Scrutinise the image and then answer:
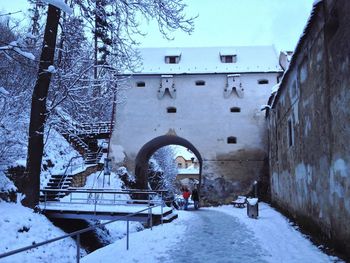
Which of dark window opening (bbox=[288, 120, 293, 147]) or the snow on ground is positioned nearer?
the snow on ground

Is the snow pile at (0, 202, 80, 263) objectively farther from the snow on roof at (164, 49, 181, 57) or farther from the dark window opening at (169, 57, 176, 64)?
the snow on roof at (164, 49, 181, 57)

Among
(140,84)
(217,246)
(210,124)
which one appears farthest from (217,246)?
(140,84)

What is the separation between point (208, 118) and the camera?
82.5ft

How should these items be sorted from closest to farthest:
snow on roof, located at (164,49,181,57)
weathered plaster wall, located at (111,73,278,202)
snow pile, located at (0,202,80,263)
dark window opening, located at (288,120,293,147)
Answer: snow pile, located at (0,202,80,263), dark window opening, located at (288,120,293,147), weathered plaster wall, located at (111,73,278,202), snow on roof, located at (164,49,181,57)

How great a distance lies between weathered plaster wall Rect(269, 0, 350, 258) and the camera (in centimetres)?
640

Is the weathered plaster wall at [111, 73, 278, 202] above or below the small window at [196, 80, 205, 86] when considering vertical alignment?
below

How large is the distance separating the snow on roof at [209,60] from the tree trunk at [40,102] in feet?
46.9

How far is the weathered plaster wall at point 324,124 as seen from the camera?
6.40m

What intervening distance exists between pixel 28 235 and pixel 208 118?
639 inches

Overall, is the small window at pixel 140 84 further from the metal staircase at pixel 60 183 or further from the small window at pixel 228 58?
the metal staircase at pixel 60 183

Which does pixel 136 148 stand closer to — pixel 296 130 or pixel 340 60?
pixel 296 130

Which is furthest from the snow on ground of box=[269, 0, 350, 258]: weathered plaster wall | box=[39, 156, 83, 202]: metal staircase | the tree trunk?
box=[39, 156, 83, 202]: metal staircase

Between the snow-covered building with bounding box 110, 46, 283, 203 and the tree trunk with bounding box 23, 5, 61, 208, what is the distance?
1298 centimetres

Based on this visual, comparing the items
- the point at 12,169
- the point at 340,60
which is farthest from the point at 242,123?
the point at 340,60
